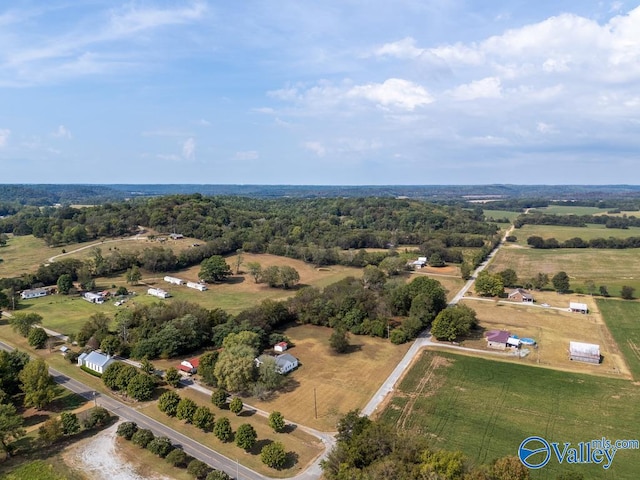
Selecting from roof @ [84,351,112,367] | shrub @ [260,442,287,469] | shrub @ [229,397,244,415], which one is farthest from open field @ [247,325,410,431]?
roof @ [84,351,112,367]

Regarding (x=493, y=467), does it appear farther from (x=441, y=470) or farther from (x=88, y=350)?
(x=88, y=350)

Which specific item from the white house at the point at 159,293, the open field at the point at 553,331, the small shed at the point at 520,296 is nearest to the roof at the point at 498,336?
the open field at the point at 553,331

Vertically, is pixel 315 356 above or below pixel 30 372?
below

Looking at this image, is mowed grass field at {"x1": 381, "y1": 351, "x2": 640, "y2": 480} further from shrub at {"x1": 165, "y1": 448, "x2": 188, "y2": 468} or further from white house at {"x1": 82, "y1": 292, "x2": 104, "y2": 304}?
white house at {"x1": 82, "y1": 292, "x2": 104, "y2": 304}

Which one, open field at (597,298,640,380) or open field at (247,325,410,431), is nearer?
open field at (247,325,410,431)

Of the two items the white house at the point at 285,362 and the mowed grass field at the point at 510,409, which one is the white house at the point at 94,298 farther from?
the mowed grass field at the point at 510,409

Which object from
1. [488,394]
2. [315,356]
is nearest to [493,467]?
[488,394]
